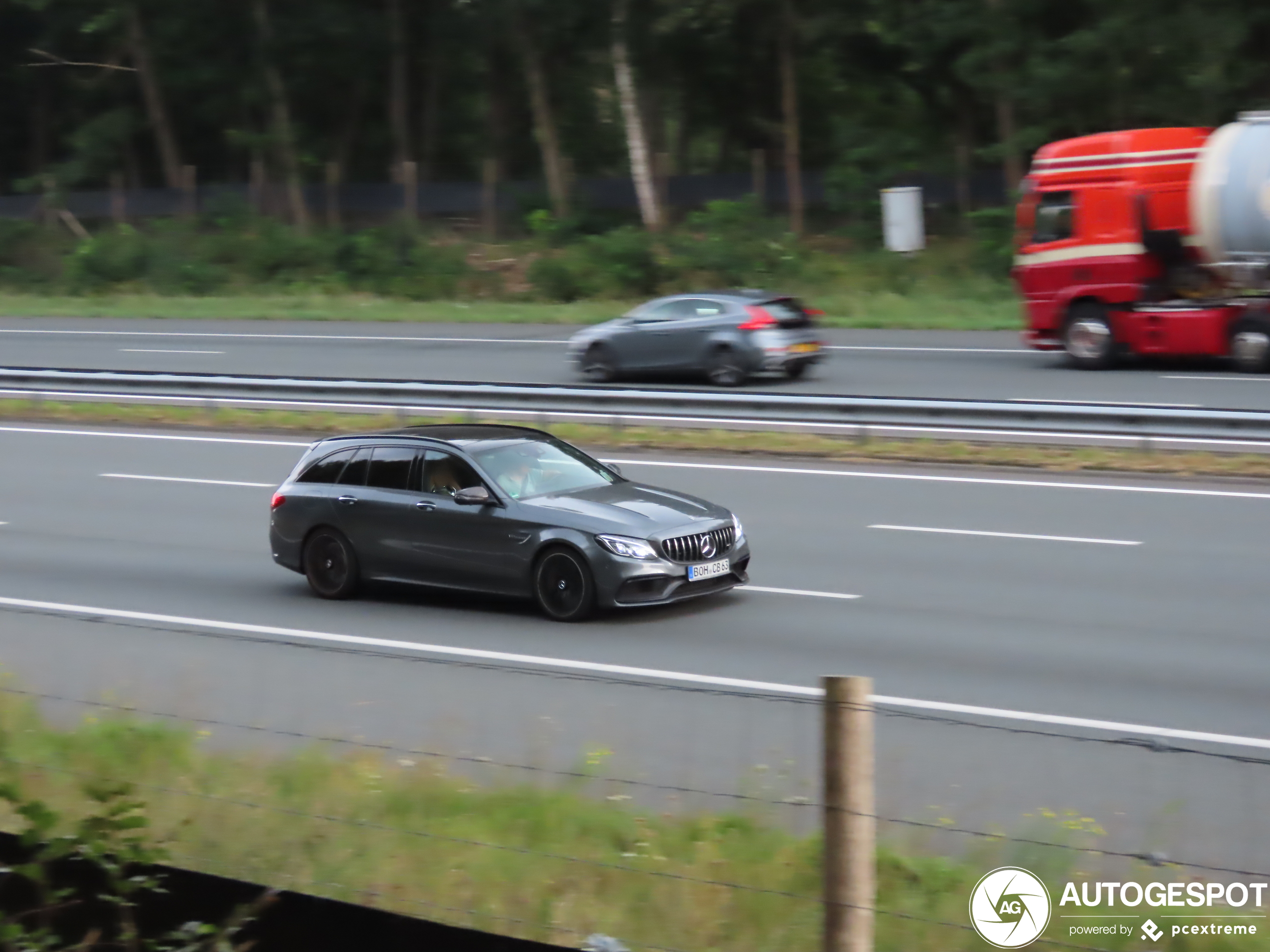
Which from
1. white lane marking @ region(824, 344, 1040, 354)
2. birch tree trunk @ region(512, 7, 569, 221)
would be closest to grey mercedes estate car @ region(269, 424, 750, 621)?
white lane marking @ region(824, 344, 1040, 354)

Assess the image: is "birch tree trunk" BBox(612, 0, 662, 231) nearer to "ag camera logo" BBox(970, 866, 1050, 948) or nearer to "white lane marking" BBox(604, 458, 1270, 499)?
"white lane marking" BBox(604, 458, 1270, 499)

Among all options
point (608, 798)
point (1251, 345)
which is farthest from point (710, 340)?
point (608, 798)

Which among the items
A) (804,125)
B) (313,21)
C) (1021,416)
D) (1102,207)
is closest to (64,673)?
(1021,416)

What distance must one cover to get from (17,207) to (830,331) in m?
36.0

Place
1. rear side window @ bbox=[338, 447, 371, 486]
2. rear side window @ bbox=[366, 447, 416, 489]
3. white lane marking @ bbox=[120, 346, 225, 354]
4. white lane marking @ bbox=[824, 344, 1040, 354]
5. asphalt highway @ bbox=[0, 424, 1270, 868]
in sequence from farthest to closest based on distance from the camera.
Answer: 1. white lane marking @ bbox=[120, 346, 225, 354]
2. white lane marking @ bbox=[824, 344, 1040, 354]
3. rear side window @ bbox=[338, 447, 371, 486]
4. rear side window @ bbox=[366, 447, 416, 489]
5. asphalt highway @ bbox=[0, 424, 1270, 868]

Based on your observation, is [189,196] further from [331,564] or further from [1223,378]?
[331,564]

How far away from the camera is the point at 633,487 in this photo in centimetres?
1304

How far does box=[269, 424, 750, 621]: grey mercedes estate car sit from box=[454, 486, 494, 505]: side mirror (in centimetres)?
1

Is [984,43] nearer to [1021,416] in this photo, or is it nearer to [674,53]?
[674,53]

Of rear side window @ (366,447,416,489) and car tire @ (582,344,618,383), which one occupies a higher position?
car tire @ (582,344,618,383)

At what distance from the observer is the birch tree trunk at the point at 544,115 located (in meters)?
48.9

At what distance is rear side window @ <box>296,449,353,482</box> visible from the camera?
13.7 metres

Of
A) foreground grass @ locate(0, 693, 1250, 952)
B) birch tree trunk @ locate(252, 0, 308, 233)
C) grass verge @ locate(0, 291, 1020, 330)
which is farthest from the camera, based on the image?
birch tree trunk @ locate(252, 0, 308, 233)

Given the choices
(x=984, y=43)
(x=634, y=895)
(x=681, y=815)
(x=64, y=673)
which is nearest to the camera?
(x=634, y=895)
